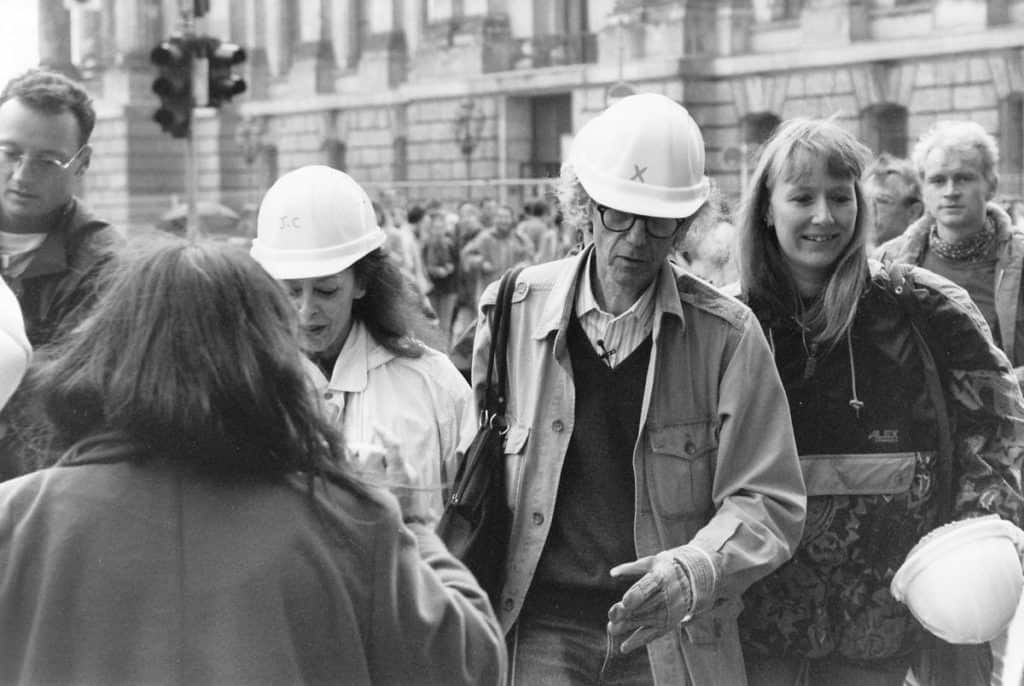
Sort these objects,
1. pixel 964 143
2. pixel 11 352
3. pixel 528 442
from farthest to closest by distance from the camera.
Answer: pixel 964 143, pixel 528 442, pixel 11 352

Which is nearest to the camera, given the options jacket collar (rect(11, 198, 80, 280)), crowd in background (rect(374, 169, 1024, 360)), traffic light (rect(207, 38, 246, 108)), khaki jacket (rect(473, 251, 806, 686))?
khaki jacket (rect(473, 251, 806, 686))

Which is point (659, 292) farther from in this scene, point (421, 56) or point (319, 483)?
point (421, 56)

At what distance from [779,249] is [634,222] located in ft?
2.28

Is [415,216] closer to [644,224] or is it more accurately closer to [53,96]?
[53,96]

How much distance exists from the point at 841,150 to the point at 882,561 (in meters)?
0.97

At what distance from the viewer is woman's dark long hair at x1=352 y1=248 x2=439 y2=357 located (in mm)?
4441

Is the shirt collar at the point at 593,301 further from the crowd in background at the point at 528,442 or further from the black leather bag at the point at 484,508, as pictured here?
the black leather bag at the point at 484,508

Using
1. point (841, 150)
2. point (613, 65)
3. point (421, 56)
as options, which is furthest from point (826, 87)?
point (841, 150)

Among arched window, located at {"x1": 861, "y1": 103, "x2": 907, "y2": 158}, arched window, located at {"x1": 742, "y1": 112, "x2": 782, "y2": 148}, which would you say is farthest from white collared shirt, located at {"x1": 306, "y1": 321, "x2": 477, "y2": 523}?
arched window, located at {"x1": 742, "y1": 112, "x2": 782, "y2": 148}

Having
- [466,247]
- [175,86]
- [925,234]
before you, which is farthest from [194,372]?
[466,247]

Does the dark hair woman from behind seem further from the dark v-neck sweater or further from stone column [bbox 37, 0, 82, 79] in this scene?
stone column [bbox 37, 0, 82, 79]

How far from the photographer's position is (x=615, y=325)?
3961mm

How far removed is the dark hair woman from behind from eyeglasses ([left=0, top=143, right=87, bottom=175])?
267 centimetres

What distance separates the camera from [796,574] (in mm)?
4254
